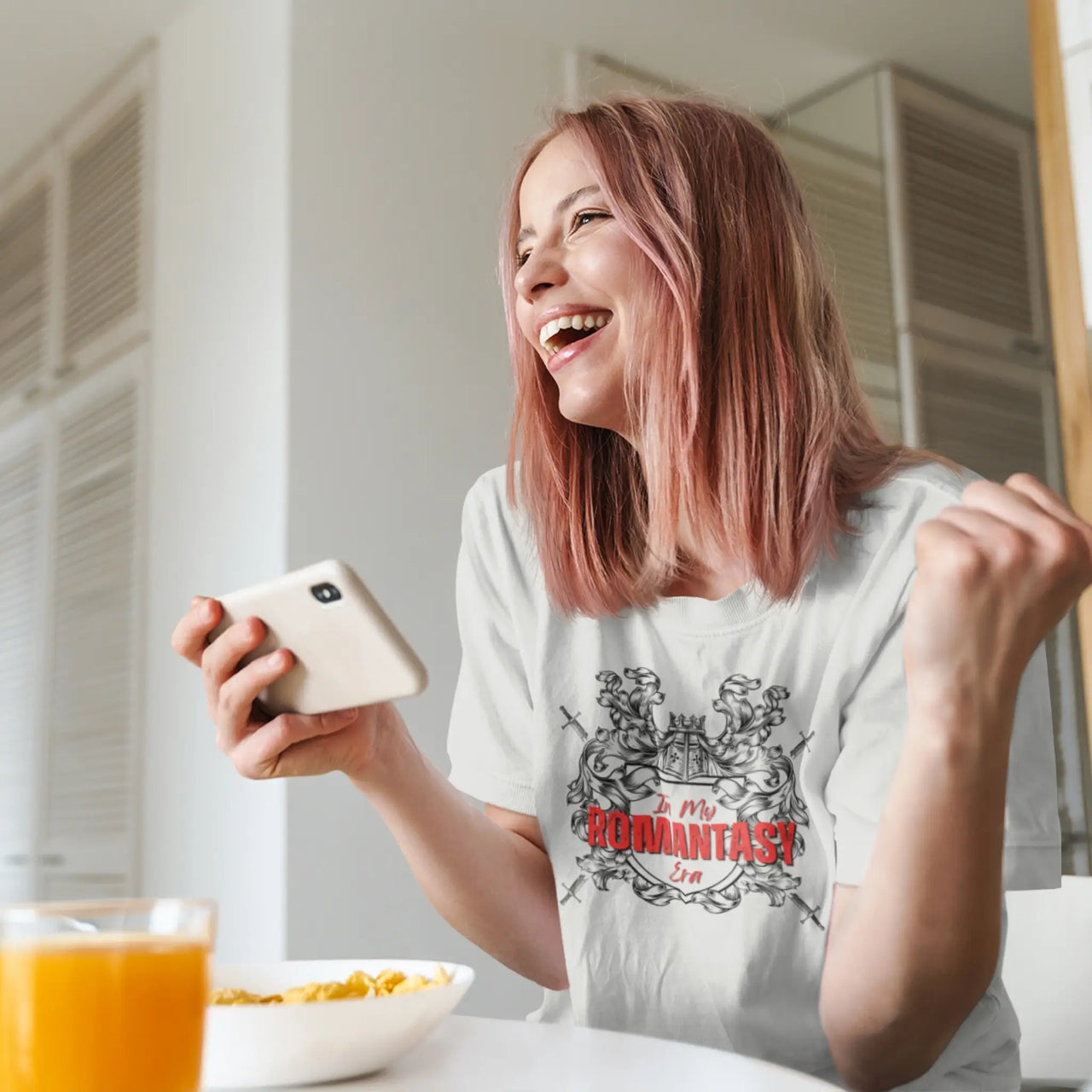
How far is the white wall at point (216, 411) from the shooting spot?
7.02 feet

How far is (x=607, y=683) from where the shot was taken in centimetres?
98

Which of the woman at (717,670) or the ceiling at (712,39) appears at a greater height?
the ceiling at (712,39)

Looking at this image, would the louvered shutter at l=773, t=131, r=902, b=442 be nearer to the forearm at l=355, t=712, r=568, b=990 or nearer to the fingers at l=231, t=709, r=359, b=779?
the forearm at l=355, t=712, r=568, b=990

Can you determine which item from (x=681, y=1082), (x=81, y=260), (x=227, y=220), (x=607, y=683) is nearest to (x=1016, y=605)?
(x=681, y=1082)

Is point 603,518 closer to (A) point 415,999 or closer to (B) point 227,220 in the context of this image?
(A) point 415,999

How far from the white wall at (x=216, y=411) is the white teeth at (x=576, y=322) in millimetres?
1127

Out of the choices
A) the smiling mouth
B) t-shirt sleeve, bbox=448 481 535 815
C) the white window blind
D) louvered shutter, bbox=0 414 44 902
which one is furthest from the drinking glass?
louvered shutter, bbox=0 414 44 902

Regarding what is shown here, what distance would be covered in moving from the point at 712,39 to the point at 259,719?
2.37 metres

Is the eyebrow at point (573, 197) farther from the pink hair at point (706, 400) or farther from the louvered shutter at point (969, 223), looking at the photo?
the louvered shutter at point (969, 223)

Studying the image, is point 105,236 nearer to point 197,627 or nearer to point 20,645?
point 20,645

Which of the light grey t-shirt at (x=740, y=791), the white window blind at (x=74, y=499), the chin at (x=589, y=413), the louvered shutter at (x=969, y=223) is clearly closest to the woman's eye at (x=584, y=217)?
the chin at (x=589, y=413)

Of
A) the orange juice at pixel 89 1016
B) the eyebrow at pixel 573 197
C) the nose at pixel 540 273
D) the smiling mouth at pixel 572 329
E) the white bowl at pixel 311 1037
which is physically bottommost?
A: the white bowl at pixel 311 1037

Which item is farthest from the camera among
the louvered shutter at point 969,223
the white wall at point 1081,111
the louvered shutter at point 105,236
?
the louvered shutter at point 969,223

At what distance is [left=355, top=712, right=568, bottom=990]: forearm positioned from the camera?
89 centimetres
